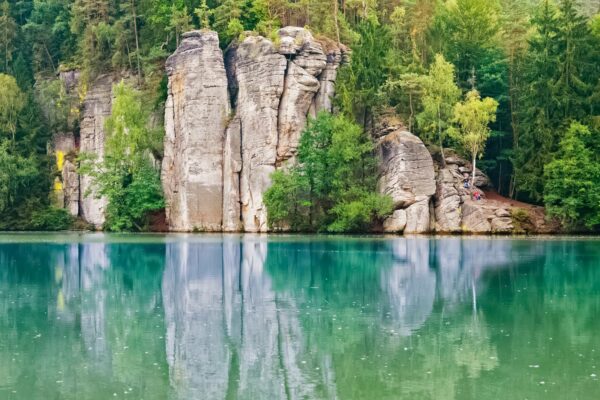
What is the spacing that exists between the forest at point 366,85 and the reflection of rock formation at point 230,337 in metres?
30.1

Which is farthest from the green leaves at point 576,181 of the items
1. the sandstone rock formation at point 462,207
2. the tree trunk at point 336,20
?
the tree trunk at point 336,20

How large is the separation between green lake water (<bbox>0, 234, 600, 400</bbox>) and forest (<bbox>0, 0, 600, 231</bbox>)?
71.3ft

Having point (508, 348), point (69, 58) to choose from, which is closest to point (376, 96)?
point (69, 58)

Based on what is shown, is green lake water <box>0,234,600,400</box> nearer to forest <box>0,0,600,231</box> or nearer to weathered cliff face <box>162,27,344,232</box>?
forest <box>0,0,600,231</box>

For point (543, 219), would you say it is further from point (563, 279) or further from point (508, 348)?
point (508, 348)

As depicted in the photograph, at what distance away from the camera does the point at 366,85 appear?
196ft

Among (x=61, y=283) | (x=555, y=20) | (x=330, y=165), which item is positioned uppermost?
(x=555, y=20)

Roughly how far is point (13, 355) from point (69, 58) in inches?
2643

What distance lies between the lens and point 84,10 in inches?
2945

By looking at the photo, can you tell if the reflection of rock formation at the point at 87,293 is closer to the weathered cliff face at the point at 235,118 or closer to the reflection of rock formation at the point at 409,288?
the reflection of rock formation at the point at 409,288

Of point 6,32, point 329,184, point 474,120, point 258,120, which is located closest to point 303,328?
point 329,184

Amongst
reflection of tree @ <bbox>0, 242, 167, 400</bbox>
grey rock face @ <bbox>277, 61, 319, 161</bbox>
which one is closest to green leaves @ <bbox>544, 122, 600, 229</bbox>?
grey rock face @ <bbox>277, 61, 319, 161</bbox>

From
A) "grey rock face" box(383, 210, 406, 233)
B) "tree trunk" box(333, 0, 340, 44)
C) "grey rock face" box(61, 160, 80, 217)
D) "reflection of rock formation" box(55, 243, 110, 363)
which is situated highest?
"tree trunk" box(333, 0, 340, 44)

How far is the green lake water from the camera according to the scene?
44.6 ft
